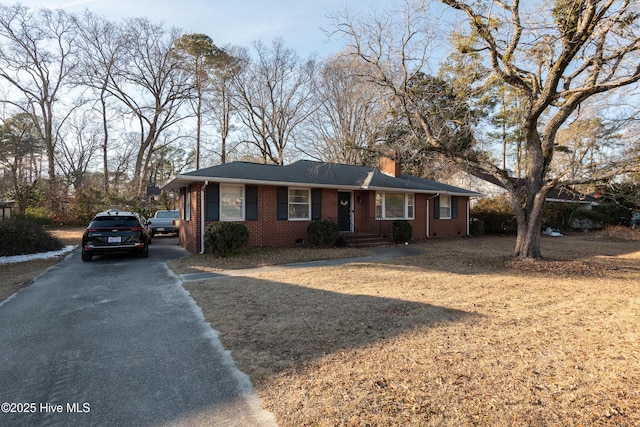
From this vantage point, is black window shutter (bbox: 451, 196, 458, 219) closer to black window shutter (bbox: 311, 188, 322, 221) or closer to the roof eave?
the roof eave

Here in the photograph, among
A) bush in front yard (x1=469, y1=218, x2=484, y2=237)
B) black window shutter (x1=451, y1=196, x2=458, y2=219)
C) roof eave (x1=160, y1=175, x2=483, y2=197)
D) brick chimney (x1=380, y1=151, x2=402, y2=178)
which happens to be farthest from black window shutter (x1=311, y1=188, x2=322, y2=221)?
bush in front yard (x1=469, y1=218, x2=484, y2=237)

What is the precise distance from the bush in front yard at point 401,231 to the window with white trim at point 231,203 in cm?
654

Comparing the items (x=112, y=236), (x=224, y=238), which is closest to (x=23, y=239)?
(x=112, y=236)

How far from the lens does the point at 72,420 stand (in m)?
2.43

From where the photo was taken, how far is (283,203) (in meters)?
12.5

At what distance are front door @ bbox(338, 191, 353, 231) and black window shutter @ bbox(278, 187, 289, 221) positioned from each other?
262cm

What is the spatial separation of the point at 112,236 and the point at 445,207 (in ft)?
49.9

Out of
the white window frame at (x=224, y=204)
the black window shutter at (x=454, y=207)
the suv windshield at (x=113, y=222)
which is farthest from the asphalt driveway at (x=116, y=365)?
the black window shutter at (x=454, y=207)

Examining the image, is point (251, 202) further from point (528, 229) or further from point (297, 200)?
point (528, 229)

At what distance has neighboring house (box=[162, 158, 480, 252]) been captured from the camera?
11.4 m

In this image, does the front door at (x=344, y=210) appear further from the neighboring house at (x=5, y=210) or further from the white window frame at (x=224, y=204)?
the neighboring house at (x=5, y=210)

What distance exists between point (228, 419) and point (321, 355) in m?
1.19

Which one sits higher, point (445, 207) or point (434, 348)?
point (445, 207)

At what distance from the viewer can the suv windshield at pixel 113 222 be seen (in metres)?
9.85
